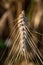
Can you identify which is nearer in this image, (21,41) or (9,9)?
(21,41)

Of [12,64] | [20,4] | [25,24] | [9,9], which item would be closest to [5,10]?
[9,9]

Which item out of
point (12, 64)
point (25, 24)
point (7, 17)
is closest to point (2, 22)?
point (7, 17)

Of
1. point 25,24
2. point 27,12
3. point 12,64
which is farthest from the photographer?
point 27,12

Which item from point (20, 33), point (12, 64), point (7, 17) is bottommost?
point (12, 64)

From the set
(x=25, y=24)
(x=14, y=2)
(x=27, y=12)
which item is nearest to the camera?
(x=25, y=24)

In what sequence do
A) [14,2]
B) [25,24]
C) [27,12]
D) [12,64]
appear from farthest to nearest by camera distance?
[14,2] < [27,12] < [12,64] < [25,24]

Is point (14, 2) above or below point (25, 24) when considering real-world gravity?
above

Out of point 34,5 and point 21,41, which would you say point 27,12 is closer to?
point 34,5

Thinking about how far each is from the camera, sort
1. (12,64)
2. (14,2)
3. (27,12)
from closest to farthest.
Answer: (12,64) → (27,12) → (14,2)

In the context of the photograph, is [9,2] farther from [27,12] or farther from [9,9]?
[27,12]
